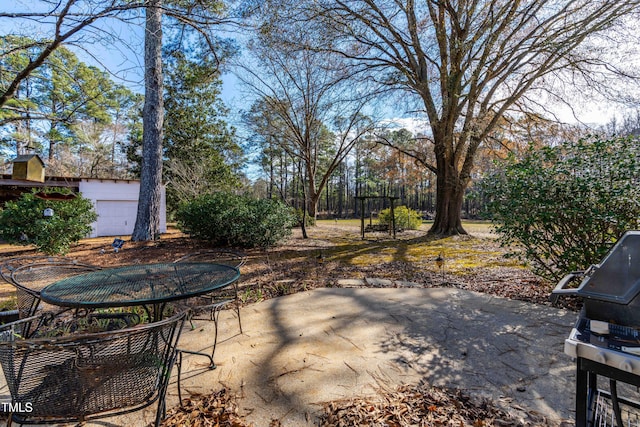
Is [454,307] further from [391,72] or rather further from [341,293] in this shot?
[391,72]

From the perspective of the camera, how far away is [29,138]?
12.2 meters

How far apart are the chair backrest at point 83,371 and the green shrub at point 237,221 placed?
550 centimetres

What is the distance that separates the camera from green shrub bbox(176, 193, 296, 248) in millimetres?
6711

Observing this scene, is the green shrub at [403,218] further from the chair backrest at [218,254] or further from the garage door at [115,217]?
the garage door at [115,217]

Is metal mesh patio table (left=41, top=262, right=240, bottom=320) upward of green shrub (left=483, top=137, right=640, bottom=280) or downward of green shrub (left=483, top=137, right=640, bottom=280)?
downward

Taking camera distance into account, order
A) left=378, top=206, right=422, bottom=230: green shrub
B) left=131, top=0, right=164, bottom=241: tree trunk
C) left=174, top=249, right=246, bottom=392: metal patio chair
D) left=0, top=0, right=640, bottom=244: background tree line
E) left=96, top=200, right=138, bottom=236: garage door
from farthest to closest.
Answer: left=378, top=206, right=422, bottom=230: green shrub
left=96, top=200, right=138, bottom=236: garage door
left=131, top=0, right=164, bottom=241: tree trunk
left=0, top=0, right=640, bottom=244: background tree line
left=174, top=249, right=246, bottom=392: metal patio chair

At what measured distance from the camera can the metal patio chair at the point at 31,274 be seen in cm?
195

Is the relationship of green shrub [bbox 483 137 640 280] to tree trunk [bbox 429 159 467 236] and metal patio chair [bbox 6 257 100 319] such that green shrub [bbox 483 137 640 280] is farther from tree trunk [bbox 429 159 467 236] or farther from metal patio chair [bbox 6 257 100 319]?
tree trunk [bbox 429 159 467 236]

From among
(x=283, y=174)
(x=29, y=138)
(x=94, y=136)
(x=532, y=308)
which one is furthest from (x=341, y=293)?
(x=283, y=174)

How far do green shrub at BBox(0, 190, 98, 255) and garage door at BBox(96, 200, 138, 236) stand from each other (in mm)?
4396

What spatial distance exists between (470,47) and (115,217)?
12.6 m

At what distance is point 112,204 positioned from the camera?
1110cm

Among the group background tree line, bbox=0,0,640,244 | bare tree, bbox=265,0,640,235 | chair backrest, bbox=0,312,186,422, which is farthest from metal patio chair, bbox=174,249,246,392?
bare tree, bbox=265,0,640,235

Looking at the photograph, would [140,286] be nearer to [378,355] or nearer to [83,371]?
[83,371]
